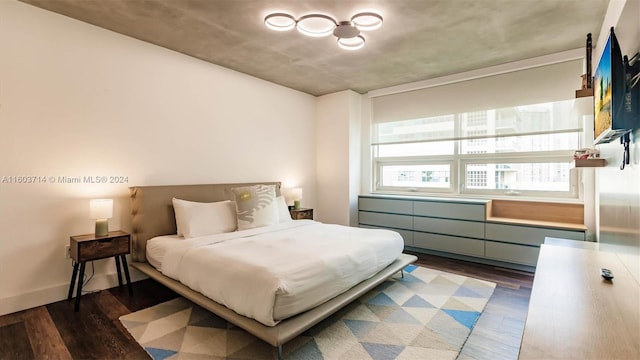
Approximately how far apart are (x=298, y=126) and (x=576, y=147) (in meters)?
3.68

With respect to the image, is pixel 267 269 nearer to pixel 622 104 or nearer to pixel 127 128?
pixel 622 104

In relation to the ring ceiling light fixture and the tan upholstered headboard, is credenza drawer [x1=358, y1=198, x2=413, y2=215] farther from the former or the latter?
the tan upholstered headboard

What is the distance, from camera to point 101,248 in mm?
2641

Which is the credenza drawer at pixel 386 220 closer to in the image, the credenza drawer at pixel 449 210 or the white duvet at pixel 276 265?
the credenza drawer at pixel 449 210

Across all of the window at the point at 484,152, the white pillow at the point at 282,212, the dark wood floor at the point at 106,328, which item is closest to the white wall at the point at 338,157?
the window at the point at 484,152

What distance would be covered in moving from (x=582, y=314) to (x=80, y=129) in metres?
3.73

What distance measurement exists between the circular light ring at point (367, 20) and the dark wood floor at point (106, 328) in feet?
8.38

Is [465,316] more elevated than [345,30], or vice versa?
[345,30]

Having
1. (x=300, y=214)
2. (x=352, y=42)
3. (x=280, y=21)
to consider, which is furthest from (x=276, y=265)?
(x=300, y=214)

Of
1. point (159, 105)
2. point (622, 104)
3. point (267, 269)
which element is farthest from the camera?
point (159, 105)

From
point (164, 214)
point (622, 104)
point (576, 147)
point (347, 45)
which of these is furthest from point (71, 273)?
point (576, 147)

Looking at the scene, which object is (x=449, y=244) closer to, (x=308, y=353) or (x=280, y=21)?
(x=308, y=353)

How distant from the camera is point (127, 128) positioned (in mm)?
3111

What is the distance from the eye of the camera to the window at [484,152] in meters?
3.67
